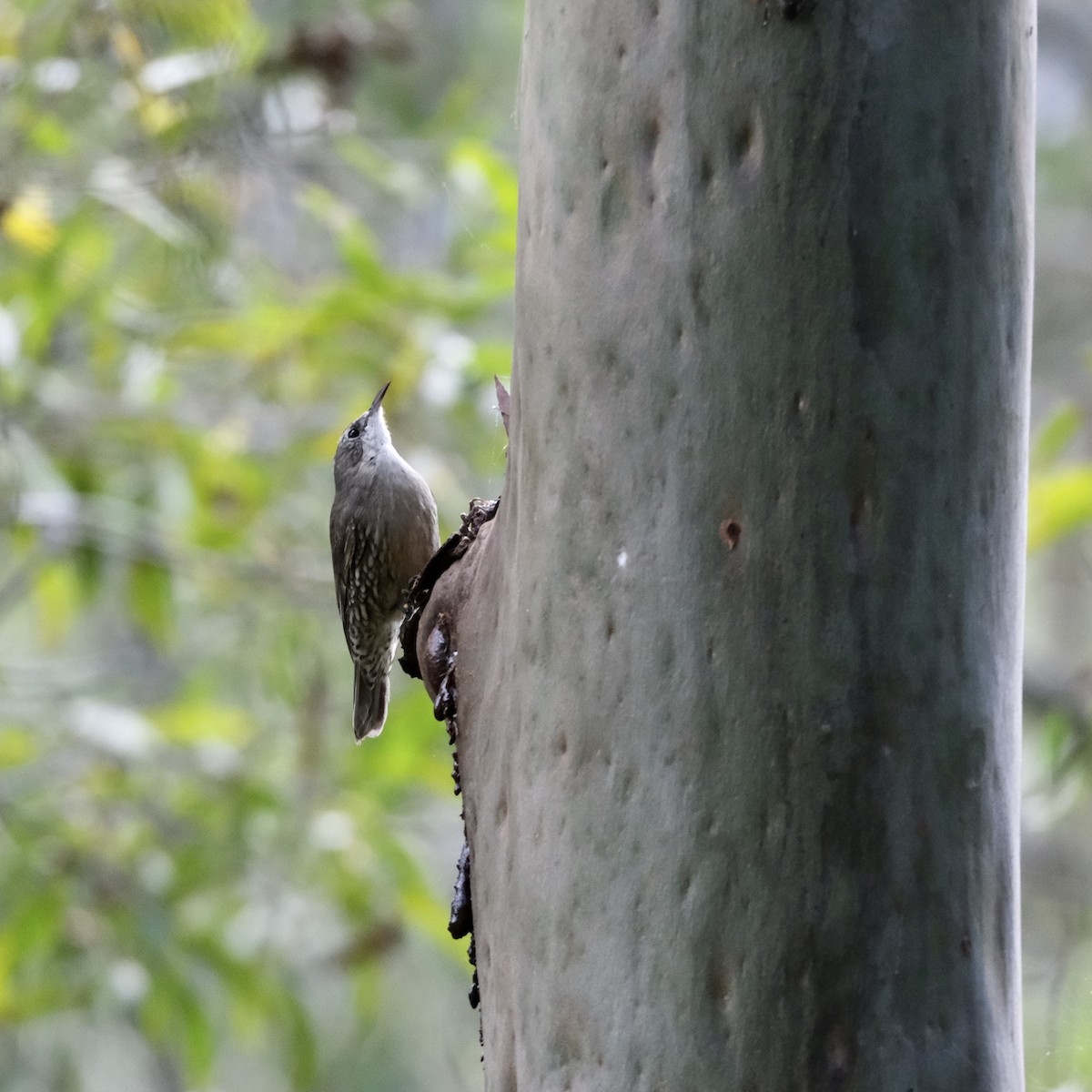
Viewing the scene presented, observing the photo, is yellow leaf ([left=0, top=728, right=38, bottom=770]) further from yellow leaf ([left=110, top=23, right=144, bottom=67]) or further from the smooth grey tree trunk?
the smooth grey tree trunk

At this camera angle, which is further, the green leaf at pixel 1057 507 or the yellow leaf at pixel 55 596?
the yellow leaf at pixel 55 596

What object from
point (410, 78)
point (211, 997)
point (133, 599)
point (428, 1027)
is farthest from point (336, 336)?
point (428, 1027)

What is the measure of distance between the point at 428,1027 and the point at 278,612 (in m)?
3.20

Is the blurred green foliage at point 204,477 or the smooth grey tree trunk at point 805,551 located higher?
the blurred green foliage at point 204,477

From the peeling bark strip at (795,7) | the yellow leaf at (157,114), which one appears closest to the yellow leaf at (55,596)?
the yellow leaf at (157,114)

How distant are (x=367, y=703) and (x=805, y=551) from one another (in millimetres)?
2667

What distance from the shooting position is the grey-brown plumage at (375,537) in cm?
344

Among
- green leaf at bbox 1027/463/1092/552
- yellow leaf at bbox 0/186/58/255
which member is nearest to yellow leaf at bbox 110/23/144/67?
yellow leaf at bbox 0/186/58/255

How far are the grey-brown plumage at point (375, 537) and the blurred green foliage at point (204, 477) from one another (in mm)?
228

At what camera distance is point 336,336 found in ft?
12.9

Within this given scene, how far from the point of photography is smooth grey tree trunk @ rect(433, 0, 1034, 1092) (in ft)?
3.94

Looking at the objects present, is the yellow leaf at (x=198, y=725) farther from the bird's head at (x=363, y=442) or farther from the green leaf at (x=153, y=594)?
the bird's head at (x=363, y=442)

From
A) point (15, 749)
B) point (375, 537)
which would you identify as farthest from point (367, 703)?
point (15, 749)

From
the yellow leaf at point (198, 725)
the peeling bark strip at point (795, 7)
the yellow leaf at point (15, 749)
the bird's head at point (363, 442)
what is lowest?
the peeling bark strip at point (795, 7)
